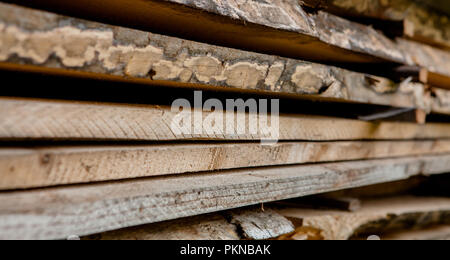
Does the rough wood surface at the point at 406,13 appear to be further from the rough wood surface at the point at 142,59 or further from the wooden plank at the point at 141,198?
the wooden plank at the point at 141,198

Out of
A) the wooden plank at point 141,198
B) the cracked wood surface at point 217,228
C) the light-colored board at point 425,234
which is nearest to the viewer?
the wooden plank at point 141,198

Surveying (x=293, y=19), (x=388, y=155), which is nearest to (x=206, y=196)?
(x=293, y=19)

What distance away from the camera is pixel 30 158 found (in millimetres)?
861

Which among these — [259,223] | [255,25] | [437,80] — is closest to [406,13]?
[437,80]

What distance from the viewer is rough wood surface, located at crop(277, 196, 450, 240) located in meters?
1.69

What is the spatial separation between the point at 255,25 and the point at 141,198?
64 centimetres

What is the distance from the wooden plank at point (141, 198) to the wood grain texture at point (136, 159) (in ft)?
0.09

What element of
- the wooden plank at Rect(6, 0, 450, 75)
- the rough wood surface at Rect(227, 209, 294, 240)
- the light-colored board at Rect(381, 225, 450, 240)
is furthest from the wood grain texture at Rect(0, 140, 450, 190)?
the light-colored board at Rect(381, 225, 450, 240)

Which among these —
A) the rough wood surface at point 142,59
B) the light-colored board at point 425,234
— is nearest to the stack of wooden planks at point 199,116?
the rough wood surface at point 142,59

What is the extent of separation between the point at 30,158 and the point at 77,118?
0.15 m

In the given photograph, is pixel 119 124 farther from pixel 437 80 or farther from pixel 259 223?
pixel 437 80

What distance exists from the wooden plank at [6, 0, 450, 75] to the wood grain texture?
39 centimetres

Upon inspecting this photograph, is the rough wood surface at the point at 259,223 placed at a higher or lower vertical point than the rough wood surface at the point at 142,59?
lower

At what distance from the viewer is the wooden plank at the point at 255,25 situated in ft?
3.47
